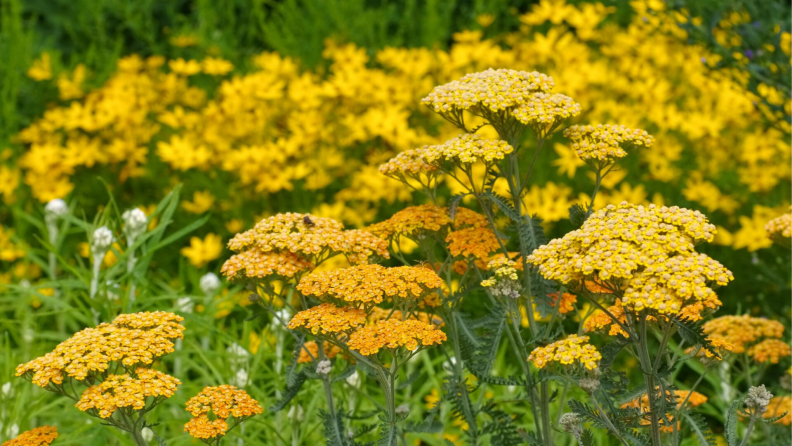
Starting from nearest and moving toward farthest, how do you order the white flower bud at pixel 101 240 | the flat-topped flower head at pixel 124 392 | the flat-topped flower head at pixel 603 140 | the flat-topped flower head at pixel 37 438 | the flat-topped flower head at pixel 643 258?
1. the flat-topped flower head at pixel 643 258
2. the flat-topped flower head at pixel 124 392
3. the flat-topped flower head at pixel 37 438
4. the flat-topped flower head at pixel 603 140
5. the white flower bud at pixel 101 240

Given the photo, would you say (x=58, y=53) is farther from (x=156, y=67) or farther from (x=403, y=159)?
(x=403, y=159)

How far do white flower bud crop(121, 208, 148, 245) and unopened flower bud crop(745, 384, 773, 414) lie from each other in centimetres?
231

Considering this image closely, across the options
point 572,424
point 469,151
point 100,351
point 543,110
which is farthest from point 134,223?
point 572,424

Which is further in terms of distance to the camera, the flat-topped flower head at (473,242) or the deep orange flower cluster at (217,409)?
the flat-topped flower head at (473,242)

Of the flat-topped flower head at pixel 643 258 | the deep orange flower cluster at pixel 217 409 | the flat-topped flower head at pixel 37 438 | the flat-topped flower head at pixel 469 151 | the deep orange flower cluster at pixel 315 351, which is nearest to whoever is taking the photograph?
the flat-topped flower head at pixel 643 258

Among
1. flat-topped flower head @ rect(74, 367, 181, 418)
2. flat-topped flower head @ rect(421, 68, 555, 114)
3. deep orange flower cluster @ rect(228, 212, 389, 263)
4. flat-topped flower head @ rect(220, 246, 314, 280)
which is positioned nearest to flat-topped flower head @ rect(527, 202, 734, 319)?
flat-topped flower head @ rect(421, 68, 555, 114)

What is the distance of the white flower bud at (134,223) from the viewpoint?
357 centimetres

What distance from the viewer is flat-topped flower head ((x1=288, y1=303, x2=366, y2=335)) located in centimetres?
222

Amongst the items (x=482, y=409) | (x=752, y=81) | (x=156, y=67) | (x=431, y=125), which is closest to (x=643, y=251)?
(x=482, y=409)

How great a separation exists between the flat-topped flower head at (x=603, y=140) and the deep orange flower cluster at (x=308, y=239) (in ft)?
1.99

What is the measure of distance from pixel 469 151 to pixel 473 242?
27cm

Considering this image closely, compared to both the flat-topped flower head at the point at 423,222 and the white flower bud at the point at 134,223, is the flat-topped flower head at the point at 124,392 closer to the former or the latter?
the flat-topped flower head at the point at 423,222

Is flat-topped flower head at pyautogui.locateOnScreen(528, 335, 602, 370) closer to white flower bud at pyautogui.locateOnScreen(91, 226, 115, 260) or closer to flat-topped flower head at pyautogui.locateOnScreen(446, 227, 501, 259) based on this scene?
flat-topped flower head at pyautogui.locateOnScreen(446, 227, 501, 259)

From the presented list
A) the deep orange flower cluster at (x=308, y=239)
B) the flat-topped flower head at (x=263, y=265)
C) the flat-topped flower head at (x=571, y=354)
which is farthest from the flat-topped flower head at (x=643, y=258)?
the flat-topped flower head at (x=263, y=265)
